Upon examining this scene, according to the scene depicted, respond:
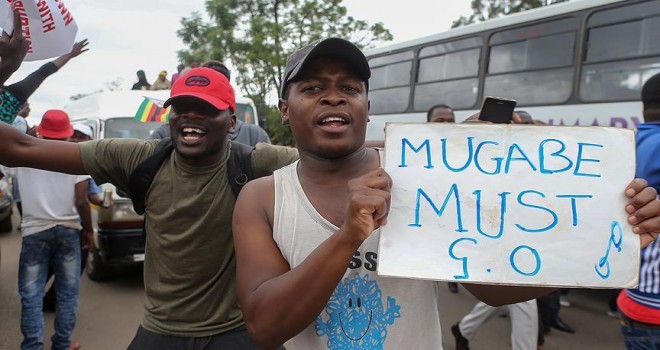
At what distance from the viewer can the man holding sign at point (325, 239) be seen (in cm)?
127

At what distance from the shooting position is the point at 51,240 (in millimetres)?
3896

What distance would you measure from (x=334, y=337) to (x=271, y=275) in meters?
0.24

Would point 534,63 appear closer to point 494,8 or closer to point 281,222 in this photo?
point 281,222

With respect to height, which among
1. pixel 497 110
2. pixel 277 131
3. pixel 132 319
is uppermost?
pixel 277 131

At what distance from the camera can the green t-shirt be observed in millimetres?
2051

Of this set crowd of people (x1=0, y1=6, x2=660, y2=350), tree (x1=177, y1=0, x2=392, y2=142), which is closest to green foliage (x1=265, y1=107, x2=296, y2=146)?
tree (x1=177, y1=0, x2=392, y2=142)

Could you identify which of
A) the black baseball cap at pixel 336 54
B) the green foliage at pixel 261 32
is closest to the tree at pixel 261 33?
the green foliage at pixel 261 32

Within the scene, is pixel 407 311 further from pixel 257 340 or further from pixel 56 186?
pixel 56 186

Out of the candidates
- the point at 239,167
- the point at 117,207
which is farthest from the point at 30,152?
the point at 117,207

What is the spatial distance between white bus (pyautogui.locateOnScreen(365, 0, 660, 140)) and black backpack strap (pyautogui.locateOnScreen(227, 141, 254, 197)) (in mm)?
5294

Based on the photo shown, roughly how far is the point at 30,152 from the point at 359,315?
4.53 ft

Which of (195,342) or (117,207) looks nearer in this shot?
(195,342)

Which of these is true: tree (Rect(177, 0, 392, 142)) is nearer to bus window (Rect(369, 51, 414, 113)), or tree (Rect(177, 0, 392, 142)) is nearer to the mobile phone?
bus window (Rect(369, 51, 414, 113))

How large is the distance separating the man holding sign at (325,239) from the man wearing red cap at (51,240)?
3076mm
